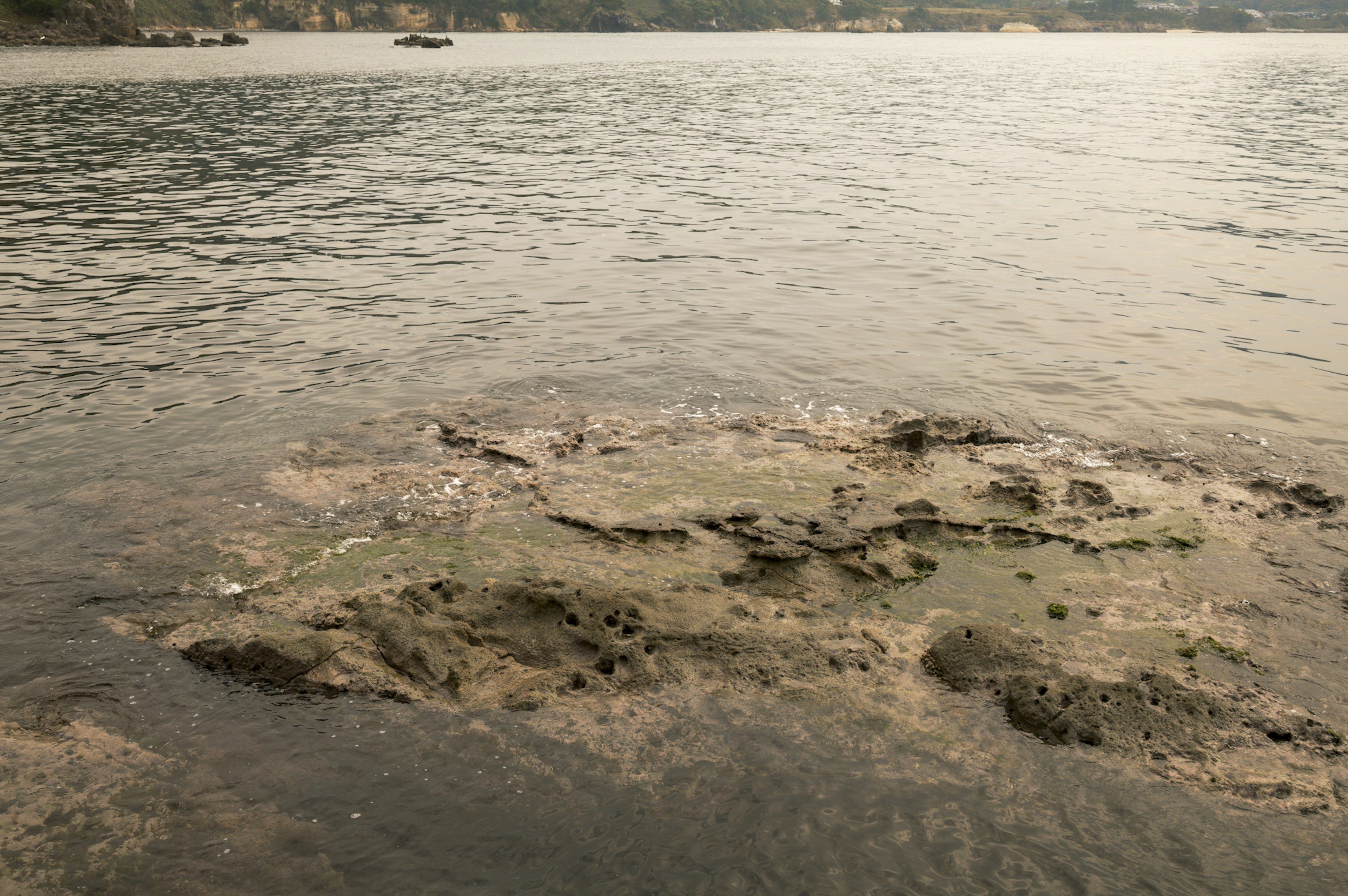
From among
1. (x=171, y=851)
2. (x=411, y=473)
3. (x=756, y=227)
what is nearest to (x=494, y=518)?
(x=411, y=473)

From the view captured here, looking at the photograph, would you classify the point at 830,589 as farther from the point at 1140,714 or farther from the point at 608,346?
the point at 608,346

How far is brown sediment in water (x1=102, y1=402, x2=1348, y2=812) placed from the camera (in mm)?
6242

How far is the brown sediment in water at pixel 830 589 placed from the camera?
20.5 feet

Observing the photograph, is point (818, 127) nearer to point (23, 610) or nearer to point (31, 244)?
point (31, 244)

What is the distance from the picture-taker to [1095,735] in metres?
5.95

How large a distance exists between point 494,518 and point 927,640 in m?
4.63

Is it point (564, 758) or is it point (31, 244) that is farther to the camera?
point (31, 244)

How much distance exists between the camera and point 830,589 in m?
7.77

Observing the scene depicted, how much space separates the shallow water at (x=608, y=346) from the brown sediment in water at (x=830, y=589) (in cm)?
45

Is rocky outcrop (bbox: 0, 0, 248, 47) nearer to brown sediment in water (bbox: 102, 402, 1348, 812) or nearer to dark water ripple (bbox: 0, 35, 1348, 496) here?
dark water ripple (bbox: 0, 35, 1348, 496)

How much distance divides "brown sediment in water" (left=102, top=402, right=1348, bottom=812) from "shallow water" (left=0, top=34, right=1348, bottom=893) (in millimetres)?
454

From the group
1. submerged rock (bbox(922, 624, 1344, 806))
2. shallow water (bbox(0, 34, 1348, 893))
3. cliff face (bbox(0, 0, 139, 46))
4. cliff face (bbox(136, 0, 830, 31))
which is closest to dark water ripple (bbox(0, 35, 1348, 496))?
shallow water (bbox(0, 34, 1348, 893))

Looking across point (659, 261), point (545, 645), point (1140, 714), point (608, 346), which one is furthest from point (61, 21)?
point (1140, 714)

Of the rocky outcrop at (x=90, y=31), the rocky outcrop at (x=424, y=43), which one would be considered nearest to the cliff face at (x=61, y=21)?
the rocky outcrop at (x=90, y=31)
